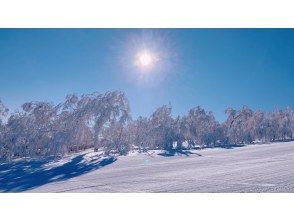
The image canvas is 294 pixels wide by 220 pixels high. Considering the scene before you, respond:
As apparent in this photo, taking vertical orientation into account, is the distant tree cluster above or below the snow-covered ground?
above

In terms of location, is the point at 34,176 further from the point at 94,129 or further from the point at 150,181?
the point at 94,129

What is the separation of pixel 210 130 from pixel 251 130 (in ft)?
22.4

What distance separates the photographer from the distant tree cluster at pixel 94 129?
688 inches

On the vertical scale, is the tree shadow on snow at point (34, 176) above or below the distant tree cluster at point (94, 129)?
below

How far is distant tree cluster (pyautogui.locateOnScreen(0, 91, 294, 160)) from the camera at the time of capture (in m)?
17.5

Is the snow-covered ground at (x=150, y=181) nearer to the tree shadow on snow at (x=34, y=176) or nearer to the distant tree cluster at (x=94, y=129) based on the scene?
the tree shadow on snow at (x=34, y=176)

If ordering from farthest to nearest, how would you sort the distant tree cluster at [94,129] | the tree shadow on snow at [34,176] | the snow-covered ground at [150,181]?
the distant tree cluster at [94,129] → the tree shadow on snow at [34,176] → the snow-covered ground at [150,181]

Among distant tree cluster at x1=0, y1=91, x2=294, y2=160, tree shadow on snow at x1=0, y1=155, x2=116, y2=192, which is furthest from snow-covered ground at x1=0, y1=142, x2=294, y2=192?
distant tree cluster at x1=0, y1=91, x2=294, y2=160

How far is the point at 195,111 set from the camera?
94.9 ft

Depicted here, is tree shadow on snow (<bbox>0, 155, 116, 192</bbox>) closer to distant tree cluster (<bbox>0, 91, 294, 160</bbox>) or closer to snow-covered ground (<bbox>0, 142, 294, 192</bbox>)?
snow-covered ground (<bbox>0, 142, 294, 192</bbox>)

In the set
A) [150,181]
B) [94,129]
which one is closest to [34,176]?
[150,181]

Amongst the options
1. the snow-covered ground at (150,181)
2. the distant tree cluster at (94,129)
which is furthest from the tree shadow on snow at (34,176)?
the distant tree cluster at (94,129)

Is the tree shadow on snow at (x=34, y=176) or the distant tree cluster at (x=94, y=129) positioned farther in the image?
the distant tree cluster at (x=94, y=129)
